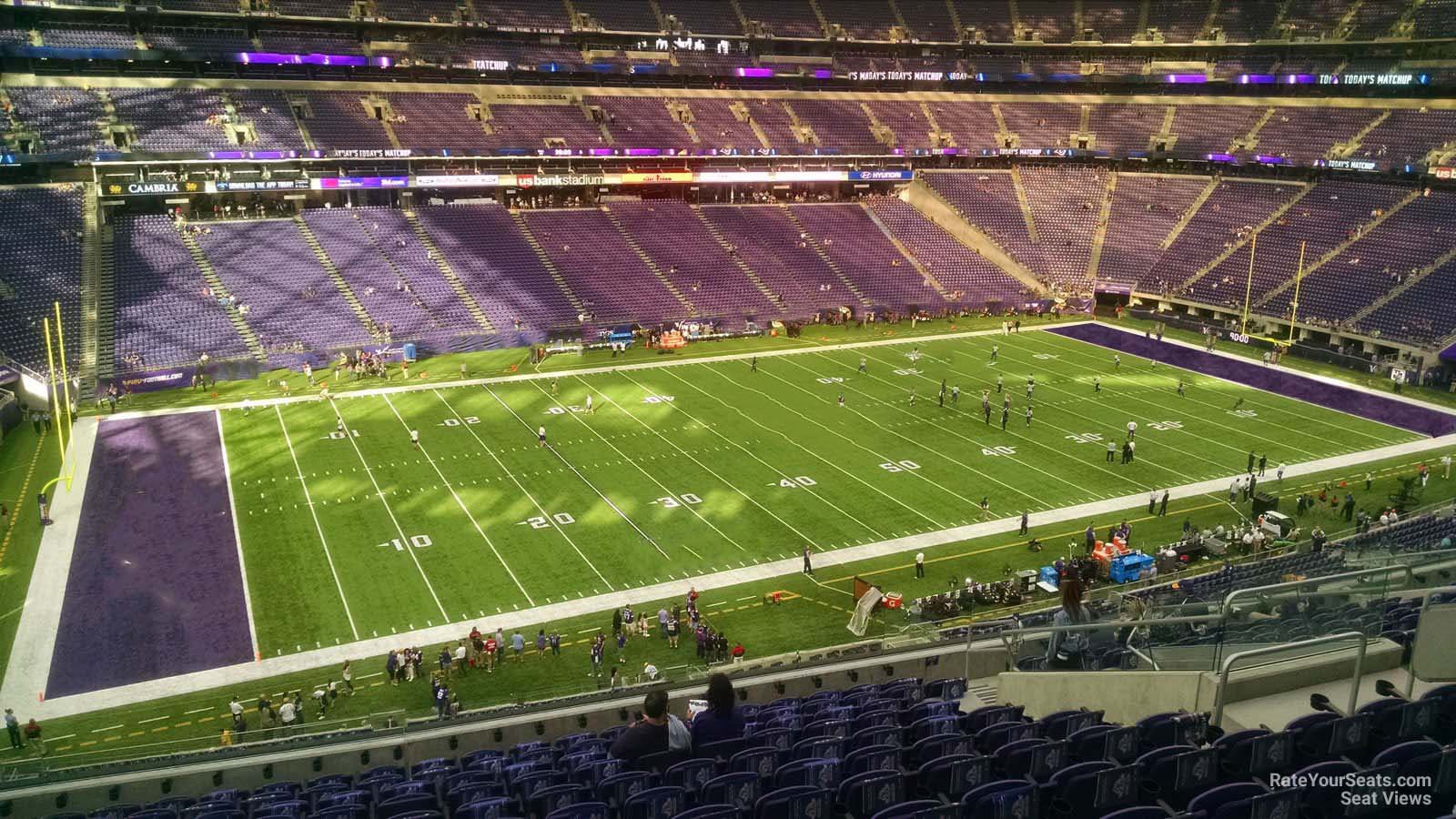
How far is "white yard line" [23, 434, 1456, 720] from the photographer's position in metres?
24.7

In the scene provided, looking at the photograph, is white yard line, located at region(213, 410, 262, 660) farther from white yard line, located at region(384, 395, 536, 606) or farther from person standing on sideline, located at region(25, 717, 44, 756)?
person standing on sideline, located at region(25, 717, 44, 756)

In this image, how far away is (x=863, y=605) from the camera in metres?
28.1

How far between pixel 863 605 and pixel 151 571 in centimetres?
2078

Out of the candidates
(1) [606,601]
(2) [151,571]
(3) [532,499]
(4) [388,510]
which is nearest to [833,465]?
(3) [532,499]

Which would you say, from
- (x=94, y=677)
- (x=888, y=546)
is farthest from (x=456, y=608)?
(x=888, y=546)

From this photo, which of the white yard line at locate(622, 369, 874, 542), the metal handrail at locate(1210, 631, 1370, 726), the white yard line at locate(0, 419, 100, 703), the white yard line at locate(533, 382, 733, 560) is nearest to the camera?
the metal handrail at locate(1210, 631, 1370, 726)

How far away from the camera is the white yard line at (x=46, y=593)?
24938mm

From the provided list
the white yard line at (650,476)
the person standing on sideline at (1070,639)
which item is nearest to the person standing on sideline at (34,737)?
the white yard line at (650,476)

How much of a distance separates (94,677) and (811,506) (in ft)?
71.1

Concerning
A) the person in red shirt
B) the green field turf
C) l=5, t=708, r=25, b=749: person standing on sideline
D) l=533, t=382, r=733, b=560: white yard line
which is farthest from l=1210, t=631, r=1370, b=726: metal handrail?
l=5, t=708, r=25, b=749: person standing on sideline

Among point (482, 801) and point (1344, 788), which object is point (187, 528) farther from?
point (1344, 788)

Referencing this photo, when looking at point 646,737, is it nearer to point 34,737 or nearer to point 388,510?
point 34,737

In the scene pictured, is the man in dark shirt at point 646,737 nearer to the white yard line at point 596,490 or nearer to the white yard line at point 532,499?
the white yard line at point 532,499

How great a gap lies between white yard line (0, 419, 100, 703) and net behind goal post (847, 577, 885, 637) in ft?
64.6
